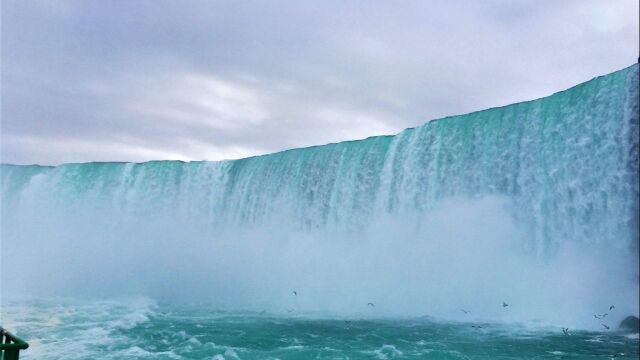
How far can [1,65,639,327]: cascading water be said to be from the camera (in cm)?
1733

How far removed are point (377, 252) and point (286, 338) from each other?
930 cm

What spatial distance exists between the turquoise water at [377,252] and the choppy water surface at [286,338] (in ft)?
0.30

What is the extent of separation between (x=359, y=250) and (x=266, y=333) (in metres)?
9.18

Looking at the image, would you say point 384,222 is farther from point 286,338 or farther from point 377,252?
point 286,338

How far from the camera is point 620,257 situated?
16.6 meters

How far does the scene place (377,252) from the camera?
23.6 m

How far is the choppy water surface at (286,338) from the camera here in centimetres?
1264

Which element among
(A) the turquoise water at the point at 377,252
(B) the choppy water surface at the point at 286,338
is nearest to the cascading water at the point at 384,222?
(A) the turquoise water at the point at 377,252

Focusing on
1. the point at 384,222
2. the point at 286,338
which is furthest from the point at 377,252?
the point at 286,338

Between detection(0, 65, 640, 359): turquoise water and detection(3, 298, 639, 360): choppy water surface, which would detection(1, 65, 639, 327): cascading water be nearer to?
detection(0, 65, 640, 359): turquoise water

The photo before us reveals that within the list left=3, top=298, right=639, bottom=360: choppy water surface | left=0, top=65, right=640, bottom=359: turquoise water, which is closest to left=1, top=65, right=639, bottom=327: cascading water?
left=0, top=65, right=640, bottom=359: turquoise water

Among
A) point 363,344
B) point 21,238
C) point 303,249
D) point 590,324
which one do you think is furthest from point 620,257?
point 21,238

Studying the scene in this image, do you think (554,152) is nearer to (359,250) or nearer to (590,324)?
(590,324)

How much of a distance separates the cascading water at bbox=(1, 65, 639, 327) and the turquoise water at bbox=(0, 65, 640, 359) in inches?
2.8
